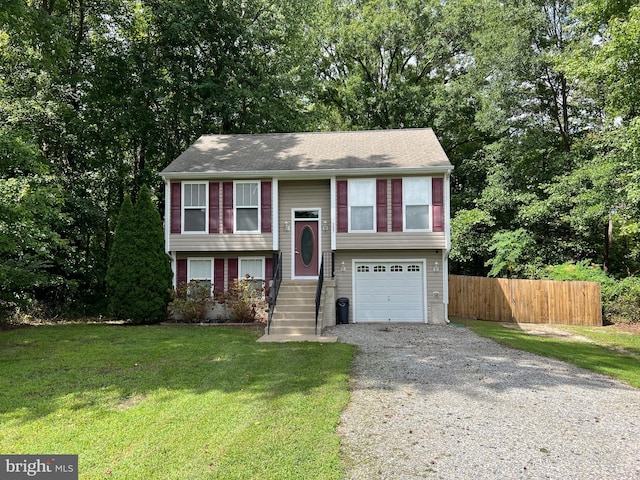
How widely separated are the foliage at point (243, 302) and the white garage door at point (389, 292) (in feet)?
10.1

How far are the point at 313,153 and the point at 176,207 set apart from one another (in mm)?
5074

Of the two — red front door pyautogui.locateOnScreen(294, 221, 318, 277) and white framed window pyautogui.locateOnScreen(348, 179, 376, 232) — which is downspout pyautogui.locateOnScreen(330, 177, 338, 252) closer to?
white framed window pyautogui.locateOnScreen(348, 179, 376, 232)

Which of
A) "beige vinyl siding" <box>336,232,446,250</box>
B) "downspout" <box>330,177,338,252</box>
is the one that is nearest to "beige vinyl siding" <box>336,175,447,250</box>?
"beige vinyl siding" <box>336,232,446,250</box>

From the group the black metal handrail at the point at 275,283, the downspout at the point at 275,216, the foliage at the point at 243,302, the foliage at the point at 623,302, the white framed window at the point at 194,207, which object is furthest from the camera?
the foliage at the point at 623,302

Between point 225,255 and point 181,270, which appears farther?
point 181,270

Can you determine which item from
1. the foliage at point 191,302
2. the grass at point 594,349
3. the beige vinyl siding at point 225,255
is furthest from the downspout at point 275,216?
the grass at point 594,349

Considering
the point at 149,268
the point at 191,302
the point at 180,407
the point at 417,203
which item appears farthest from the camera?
the point at 417,203

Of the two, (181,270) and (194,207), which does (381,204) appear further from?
(181,270)

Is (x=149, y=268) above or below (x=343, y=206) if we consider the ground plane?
below

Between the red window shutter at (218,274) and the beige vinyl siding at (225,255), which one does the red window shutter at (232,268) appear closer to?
the beige vinyl siding at (225,255)

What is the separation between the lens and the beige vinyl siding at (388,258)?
13.1 m

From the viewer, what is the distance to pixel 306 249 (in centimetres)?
1360

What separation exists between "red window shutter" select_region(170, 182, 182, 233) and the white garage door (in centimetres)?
602

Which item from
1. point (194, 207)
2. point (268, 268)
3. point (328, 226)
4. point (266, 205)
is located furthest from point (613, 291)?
point (194, 207)
